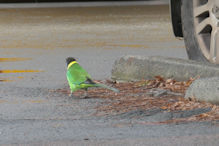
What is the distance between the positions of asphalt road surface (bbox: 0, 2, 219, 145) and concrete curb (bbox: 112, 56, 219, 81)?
2.18 feet

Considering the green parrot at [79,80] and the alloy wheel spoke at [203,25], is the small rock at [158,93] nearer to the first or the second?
the green parrot at [79,80]

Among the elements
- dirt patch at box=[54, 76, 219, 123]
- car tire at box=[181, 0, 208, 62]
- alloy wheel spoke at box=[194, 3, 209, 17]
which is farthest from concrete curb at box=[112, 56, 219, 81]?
alloy wheel spoke at box=[194, 3, 209, 17]

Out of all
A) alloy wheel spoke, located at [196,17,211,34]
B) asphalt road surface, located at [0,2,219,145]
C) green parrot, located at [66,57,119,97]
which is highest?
alloy wheel spoke, located at [196,17,211,34]

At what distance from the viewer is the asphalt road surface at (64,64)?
5.01m

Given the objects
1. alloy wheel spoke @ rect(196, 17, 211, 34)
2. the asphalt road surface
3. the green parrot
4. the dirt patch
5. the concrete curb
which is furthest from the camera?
alloy wheel spoke @ rect(196, 17, 211, 34)

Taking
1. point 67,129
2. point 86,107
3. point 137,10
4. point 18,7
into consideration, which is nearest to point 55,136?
point 67,129

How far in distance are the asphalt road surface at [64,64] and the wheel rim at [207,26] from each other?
4.32ft

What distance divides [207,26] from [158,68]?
2.40 ft

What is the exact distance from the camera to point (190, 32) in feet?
25.9

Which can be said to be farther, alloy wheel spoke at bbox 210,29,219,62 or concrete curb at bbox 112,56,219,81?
alloy wheel spoke at bbox 210,29,219,62

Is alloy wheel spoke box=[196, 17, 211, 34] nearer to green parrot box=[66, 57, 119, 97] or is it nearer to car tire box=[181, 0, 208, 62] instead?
car tire box=[181, 0, 208, 62]

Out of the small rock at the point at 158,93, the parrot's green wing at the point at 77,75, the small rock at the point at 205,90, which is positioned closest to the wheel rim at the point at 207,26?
the small rock at the point at 158,93

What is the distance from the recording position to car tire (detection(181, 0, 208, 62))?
780cm

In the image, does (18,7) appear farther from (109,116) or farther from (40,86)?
(109,116)
